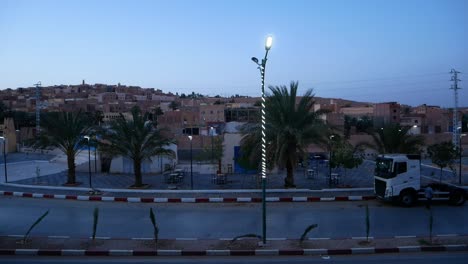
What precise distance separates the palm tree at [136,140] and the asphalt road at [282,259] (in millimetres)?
11204

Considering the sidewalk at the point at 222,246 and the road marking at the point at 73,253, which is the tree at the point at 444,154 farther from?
the road marking at the point at 73,253

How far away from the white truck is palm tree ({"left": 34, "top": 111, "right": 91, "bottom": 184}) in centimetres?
1554

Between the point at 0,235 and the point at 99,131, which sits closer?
the point at 0,235

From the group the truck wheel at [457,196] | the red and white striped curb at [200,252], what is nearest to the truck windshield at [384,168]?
the truck wheel at [457,196]

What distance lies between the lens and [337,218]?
1531 centimetres

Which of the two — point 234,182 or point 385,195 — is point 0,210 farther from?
point 385,195

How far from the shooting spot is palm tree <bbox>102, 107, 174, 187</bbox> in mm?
22047

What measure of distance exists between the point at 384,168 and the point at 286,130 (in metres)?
4.85

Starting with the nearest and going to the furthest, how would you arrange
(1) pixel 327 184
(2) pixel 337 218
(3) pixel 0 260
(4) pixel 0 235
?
1. (3) pixel 0 260
2. (4) pixel 0 235
3. (2) pixel 337 218
4. (1) pixel 327 184

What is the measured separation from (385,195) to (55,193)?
15.2 meters

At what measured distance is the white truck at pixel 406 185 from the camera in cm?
1733

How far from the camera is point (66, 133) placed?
75.9 ft

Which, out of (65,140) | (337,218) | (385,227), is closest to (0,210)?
(65,140)

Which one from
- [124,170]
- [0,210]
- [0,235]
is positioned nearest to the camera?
[0,235]
